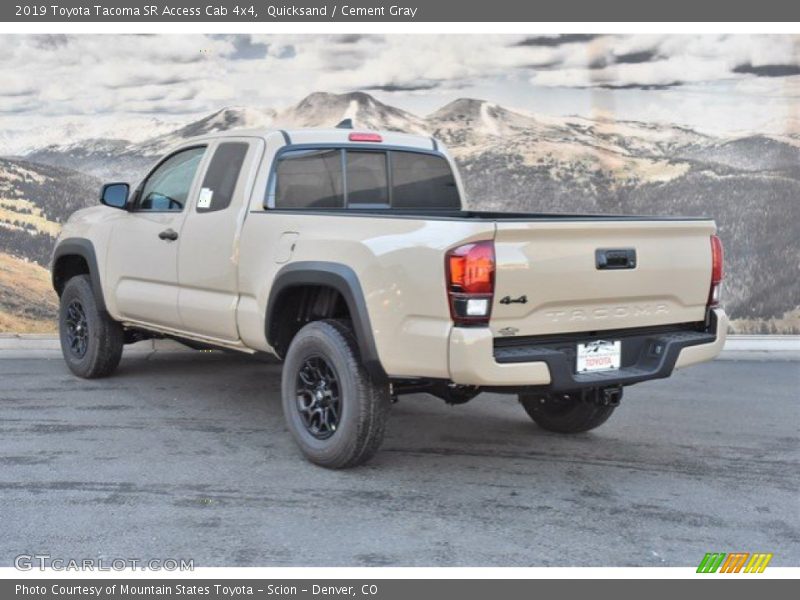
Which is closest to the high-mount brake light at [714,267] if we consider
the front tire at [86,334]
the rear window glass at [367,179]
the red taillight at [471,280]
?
the red taillight at [471,280]

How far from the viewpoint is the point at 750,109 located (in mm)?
9461

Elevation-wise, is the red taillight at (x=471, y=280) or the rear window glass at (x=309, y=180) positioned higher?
the rear window glass at (x=309, y=180)

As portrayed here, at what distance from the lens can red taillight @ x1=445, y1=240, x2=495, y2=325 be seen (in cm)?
427

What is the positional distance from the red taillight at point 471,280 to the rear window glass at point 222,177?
2.10 m

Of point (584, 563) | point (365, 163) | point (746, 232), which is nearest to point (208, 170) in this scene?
point (365, 163)

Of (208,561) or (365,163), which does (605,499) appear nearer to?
(208,561)

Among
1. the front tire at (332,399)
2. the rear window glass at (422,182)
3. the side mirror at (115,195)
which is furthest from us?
the side mirror at (115,195)

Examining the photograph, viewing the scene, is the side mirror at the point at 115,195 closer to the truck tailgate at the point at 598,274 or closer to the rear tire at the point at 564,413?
the rear tire at the point at 564,413

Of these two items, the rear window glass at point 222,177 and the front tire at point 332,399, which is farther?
the rear window glass at point 222,177

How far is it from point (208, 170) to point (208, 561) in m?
3.07

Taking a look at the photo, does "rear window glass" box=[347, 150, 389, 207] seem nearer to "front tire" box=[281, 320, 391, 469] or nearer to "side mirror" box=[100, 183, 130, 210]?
"front tire" box=[281, 320, 391, 469]

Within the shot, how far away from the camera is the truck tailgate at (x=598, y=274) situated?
4375 mm

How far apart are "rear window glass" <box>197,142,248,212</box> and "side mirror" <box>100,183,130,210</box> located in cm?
102

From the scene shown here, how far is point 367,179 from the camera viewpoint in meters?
6.25
